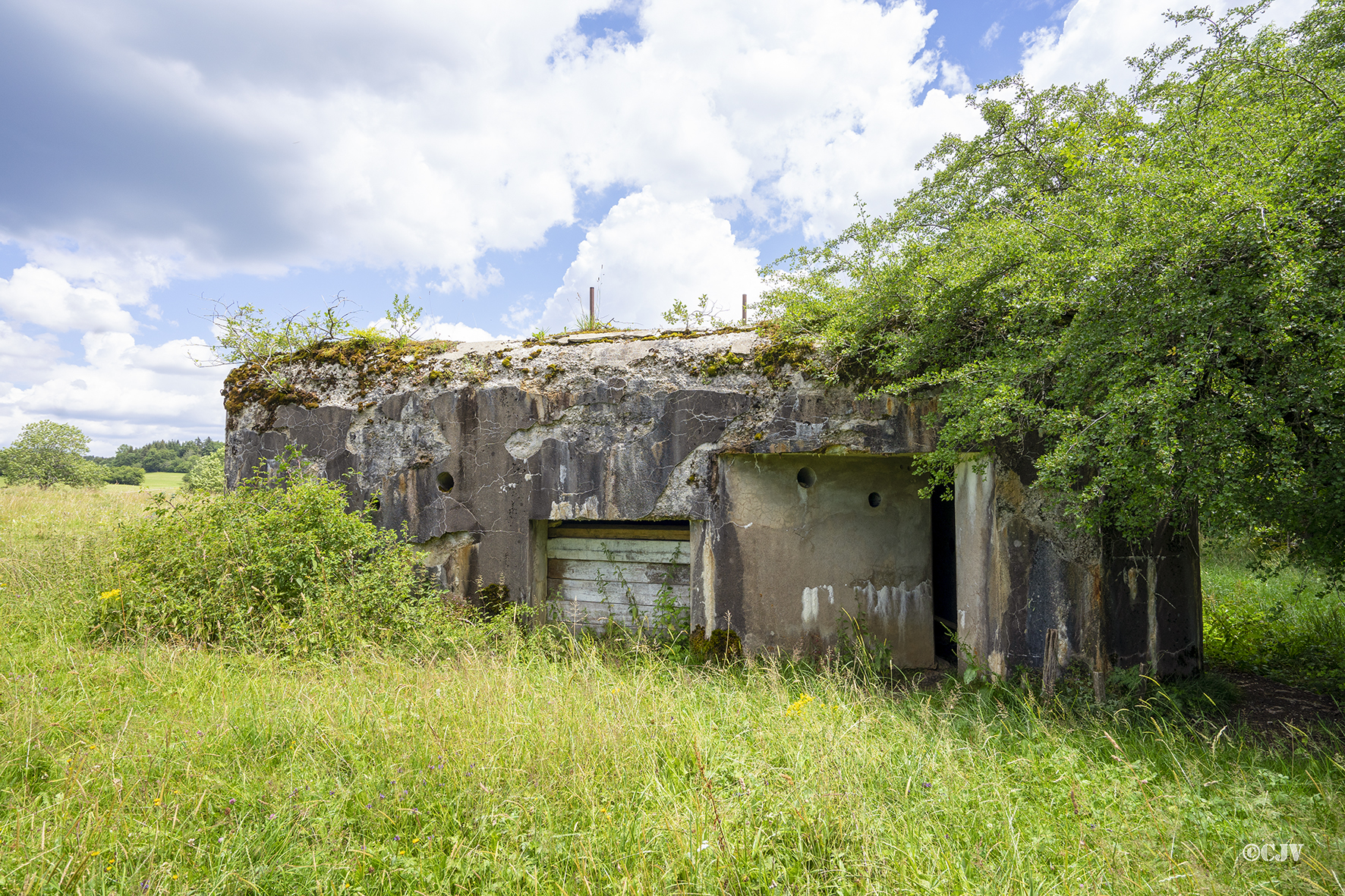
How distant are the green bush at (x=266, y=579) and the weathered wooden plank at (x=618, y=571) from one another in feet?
3.06

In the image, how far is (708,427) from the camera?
4.69 m

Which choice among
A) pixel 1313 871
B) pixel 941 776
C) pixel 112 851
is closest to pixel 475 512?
pixel 112 851

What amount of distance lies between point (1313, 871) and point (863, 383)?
304 centimetres

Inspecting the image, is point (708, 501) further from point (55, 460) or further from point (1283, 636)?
point (55, 460)

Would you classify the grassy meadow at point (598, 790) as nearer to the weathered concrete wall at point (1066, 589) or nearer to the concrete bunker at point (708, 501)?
the weathered concrete wall at point (1066, 589)

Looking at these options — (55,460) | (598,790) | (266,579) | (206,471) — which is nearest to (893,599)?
(598,790)

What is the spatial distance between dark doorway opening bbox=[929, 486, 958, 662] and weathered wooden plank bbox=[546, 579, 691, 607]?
2295 mm

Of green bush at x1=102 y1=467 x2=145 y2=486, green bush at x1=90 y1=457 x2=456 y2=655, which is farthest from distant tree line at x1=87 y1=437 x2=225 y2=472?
green bush at x1=90 y1=457 x2=456 y2=655

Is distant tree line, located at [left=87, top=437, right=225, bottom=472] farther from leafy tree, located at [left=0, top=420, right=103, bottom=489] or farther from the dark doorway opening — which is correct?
the dark doorway opening

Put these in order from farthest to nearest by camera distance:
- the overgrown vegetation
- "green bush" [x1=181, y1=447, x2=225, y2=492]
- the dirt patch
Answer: "green bush" [x1=181, y1=447, x2=225, y2=492] < the overgrown vegetation < the dirt patch

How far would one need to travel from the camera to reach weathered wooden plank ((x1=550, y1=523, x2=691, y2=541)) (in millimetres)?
5137

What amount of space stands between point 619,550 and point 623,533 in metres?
0.15

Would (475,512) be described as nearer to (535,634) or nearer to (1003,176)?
(535,634)

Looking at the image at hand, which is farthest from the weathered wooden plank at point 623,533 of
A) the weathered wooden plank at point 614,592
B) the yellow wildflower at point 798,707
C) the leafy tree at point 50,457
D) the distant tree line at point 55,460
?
the leafy tree at point 50,457
